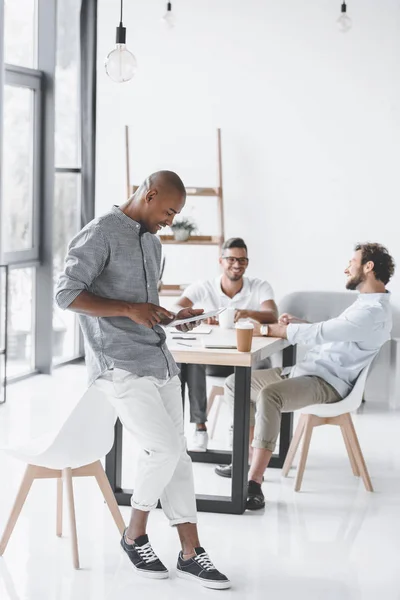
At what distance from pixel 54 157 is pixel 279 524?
4058 mm

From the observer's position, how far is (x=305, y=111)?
6707mm

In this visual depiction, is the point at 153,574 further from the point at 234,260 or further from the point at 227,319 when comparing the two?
the point at 234,260

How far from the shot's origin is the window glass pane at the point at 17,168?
6.42m

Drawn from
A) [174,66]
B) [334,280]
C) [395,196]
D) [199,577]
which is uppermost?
[174,66]

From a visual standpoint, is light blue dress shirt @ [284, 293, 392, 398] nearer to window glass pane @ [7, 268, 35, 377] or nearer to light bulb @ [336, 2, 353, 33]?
light bulb @ [336, 2, 353, 33]

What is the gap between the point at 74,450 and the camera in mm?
3021

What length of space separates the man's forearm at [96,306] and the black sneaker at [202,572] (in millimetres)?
861

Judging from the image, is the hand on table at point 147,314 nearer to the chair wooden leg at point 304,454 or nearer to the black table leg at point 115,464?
the black table leg at point 115,464

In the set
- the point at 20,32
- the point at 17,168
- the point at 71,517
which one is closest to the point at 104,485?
the point at 71,517

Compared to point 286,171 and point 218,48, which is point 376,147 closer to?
point 286,171

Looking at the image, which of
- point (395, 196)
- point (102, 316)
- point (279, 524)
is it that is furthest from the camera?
point (395, 196)

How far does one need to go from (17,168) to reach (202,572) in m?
4.28

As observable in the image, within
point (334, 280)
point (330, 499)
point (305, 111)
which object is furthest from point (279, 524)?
point (305, 111)

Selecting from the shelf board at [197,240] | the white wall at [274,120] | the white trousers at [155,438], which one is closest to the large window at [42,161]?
the white wall at [274,120]
